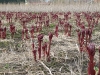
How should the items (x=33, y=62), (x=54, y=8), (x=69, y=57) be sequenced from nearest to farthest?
(x=33, y=62) → (x=69, y=57) → (x=54, y=8)

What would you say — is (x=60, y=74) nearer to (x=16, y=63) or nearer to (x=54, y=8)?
(x=16, y=63)

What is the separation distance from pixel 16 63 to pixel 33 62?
0.30 meters

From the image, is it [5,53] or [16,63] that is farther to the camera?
[5,53]

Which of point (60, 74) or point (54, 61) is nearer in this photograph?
point (60, 74)

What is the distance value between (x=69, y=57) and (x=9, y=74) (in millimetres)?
1156

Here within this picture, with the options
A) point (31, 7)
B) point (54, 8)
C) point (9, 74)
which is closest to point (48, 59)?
point (9, 74)

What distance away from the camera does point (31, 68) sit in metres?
2.99

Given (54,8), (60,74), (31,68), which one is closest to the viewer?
(60,74)

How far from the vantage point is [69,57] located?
3.57 meters

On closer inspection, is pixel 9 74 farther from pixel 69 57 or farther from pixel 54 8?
pixel 54 8

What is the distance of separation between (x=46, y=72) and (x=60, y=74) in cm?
20

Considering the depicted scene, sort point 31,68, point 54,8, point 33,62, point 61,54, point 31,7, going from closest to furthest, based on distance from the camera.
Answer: point 31,68 → point 33,62 → point 61,54 → point 54,8 → point 31,7

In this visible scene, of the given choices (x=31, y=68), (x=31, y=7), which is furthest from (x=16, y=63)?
(x=31, y=7)

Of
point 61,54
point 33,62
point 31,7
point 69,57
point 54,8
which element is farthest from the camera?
point 31,7
